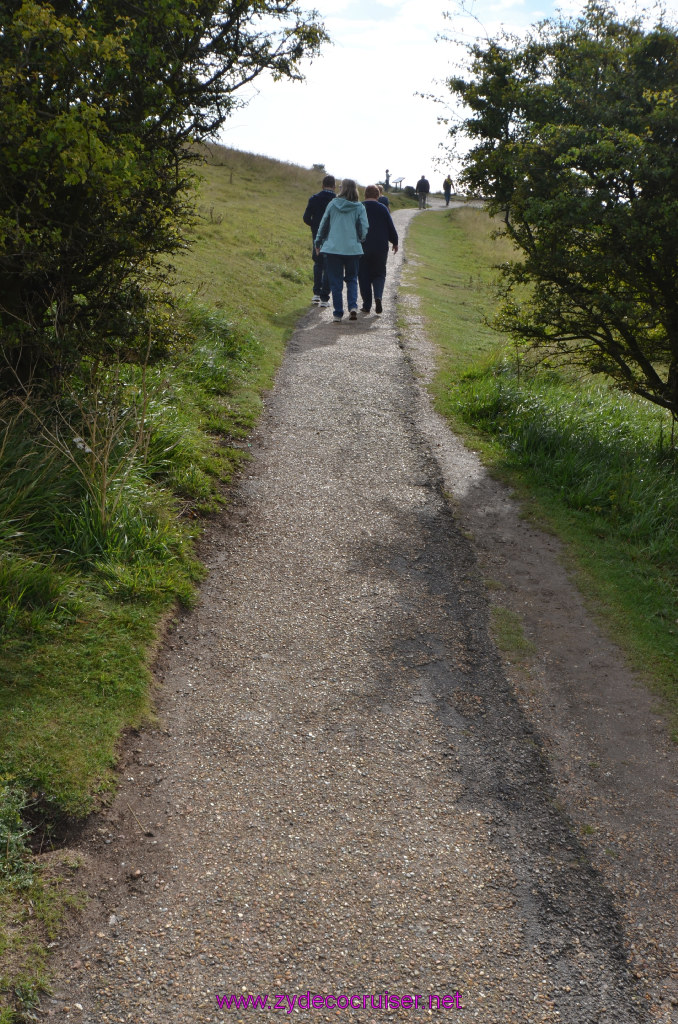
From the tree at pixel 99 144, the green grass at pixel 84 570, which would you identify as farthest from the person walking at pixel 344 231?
the tree at pixel 99 144

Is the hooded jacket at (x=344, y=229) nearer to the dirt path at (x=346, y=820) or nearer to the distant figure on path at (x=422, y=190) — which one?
the dirt path at (x=346, y=820)

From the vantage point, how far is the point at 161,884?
3.32m

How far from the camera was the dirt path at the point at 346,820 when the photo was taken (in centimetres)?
298

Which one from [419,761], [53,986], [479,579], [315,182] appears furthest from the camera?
[315,182]

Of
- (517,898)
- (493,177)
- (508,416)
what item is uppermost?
(493,177)

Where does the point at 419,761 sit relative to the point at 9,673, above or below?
below

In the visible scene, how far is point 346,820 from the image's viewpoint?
3717 millimetres

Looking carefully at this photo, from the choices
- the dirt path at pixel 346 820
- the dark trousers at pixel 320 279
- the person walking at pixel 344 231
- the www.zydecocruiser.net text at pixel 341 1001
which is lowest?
the www.zydecocruiser.net text at pixel 341 1001

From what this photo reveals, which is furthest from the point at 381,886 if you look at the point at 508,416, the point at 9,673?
the point at 508,416

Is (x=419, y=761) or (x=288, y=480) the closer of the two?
(x=419, y=761)

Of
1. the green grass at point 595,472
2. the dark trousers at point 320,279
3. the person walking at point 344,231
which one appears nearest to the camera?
the green grass at point 595,472

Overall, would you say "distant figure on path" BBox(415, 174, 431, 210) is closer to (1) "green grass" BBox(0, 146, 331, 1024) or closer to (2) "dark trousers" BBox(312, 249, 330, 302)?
(2) "dark trousers" BBox(312, 249, 330, 302)

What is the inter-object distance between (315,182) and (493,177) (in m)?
33.9

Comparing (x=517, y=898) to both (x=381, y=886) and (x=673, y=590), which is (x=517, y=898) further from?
(x=673, y=590)
